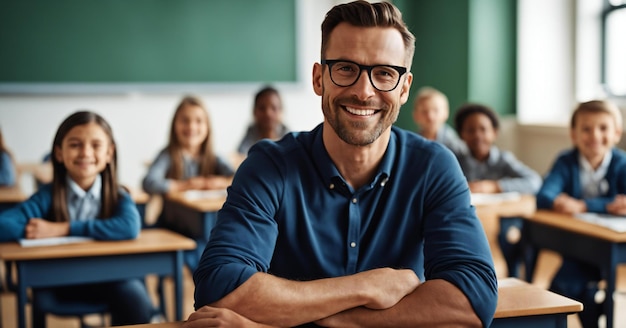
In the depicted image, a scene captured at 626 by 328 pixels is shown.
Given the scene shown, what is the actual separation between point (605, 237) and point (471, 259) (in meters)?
1.42

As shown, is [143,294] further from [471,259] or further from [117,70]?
[117,70]

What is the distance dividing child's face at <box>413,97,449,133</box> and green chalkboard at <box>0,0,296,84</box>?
207cm

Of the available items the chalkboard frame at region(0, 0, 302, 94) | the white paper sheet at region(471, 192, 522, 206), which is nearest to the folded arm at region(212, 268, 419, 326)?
the white paper sheet at region(471, 192, 522, 206)

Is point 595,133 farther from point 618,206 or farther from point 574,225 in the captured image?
point 574,225

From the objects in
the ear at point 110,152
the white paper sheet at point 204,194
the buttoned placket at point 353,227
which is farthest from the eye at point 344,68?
the white paper sheet at point 204,194

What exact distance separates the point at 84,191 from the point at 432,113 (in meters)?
2.69

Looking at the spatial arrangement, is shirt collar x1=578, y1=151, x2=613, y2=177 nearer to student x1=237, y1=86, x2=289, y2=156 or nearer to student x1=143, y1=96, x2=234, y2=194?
student x1=143, y1=96, x2=234, y2=194

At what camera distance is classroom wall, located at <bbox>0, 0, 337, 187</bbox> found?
6.20 meters

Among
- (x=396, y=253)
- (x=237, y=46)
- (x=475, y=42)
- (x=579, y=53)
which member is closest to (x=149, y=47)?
(x=237, y=46)

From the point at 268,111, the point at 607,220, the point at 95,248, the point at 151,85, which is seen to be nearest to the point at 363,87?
the point at 95,248

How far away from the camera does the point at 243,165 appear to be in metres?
1.88

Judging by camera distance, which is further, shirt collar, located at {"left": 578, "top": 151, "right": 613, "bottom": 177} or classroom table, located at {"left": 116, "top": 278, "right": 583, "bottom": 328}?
shirt collar, located at {"left": 578, "top": 151, "right": 613, "bottom": 177}

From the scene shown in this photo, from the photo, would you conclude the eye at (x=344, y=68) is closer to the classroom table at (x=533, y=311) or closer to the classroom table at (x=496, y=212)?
the classroom table at (x=533, y=311)

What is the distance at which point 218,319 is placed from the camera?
1.53 m
